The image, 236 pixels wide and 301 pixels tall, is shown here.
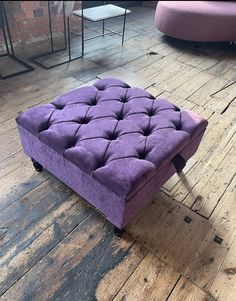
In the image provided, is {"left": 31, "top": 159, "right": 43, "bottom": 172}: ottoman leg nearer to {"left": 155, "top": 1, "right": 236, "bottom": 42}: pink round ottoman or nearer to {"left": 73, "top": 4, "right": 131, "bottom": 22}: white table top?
{"left": 73, "top": 4, "right": 131, "bottom": 22}: white table top

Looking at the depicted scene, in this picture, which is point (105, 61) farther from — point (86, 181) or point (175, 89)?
point (86, 181)

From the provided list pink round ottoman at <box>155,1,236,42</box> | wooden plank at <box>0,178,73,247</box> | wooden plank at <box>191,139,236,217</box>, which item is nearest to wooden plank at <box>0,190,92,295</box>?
wooden plank at <box>0,178,73,247</box>

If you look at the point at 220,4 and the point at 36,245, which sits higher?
the point at 220,4

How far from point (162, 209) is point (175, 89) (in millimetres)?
1367

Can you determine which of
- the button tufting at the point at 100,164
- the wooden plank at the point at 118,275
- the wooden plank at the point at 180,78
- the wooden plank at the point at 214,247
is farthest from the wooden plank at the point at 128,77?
the wooden plank at the point at 118,275

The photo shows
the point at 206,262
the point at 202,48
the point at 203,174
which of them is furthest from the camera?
the point at 202,48

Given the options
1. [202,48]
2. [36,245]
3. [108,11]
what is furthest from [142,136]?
[202,48]

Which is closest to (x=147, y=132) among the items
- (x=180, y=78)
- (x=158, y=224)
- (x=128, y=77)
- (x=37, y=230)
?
(x=158, y=224)

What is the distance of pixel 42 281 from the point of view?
1.04m

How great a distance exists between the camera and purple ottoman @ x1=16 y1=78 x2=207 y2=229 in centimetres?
102

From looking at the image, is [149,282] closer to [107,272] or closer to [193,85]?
[107,272]

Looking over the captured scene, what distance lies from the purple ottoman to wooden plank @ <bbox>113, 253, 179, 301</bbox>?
0.20 meters

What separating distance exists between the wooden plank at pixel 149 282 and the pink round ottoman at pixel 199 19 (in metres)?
2.64

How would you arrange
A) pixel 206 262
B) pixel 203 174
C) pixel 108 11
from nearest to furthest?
pixel 206 262 < pixel 203 174 < pixel 108 11
